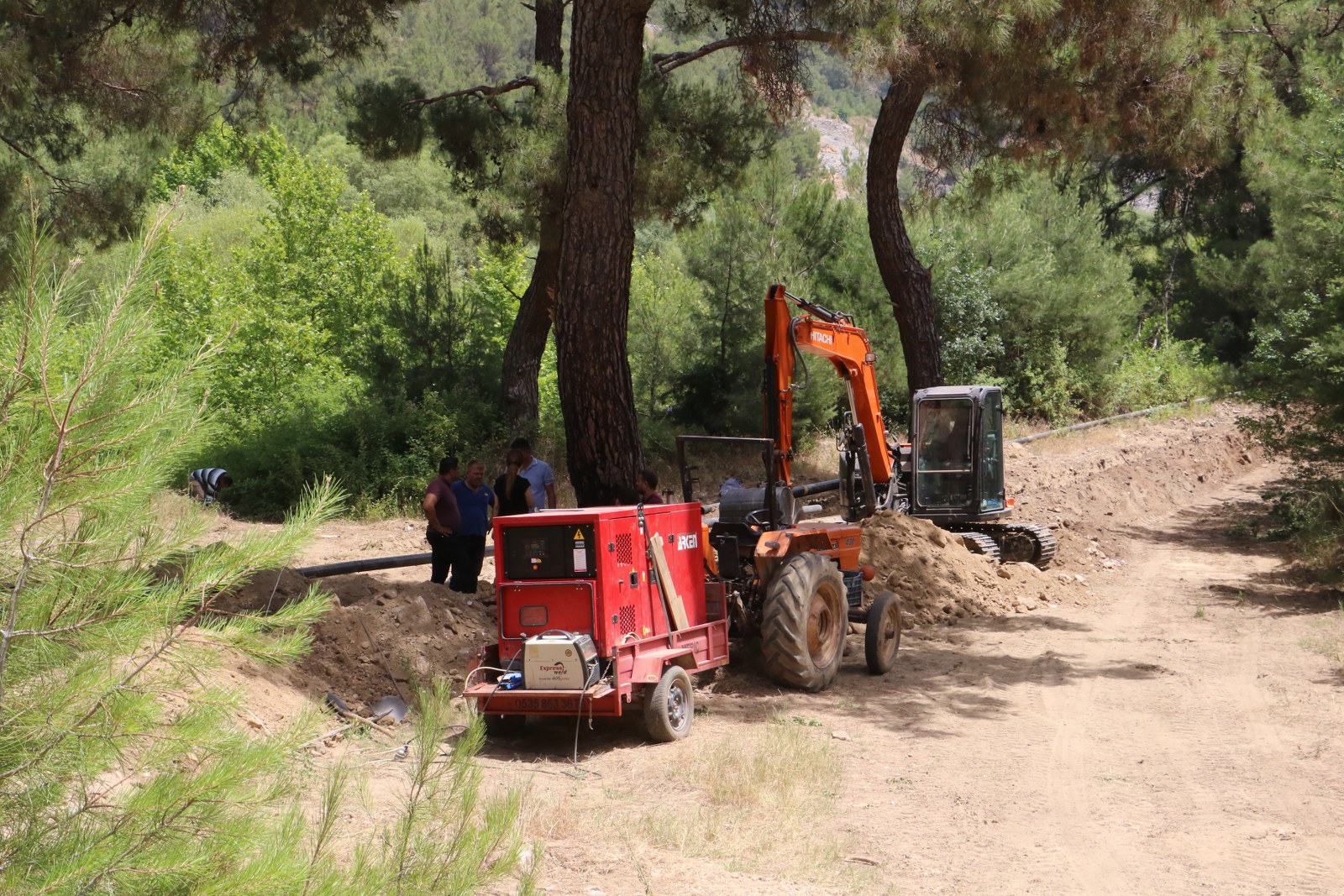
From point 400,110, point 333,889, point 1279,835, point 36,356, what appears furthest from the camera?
point 400,110

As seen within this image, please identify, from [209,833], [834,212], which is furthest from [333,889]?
[834,212]

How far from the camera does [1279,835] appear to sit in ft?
23.6

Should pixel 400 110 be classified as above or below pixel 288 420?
above

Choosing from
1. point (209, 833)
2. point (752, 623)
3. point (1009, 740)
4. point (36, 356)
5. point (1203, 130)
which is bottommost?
point (1009, 740)

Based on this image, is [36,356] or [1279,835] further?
[1279,835]

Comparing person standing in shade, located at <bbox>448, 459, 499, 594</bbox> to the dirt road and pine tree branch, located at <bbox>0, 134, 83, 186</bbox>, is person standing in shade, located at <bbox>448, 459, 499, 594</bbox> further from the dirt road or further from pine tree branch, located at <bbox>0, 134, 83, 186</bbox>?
pine tree branch, located at <bbox>0, 134, 83, 186</bbox>

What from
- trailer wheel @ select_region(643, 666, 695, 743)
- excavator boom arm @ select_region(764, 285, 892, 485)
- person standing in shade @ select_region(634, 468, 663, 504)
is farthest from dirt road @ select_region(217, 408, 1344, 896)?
excavator boom arm @ select_region(764, 285, 892, 485)

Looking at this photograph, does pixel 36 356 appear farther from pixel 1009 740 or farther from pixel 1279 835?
pixel 1009 740

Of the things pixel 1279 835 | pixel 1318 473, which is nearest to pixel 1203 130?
pixel 1318 473

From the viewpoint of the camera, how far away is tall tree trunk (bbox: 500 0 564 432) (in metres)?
18.7

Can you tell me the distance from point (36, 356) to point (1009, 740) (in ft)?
26.4

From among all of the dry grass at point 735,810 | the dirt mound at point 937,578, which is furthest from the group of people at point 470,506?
the dirt mound at point 937,578

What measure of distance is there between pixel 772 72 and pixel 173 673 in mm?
15136

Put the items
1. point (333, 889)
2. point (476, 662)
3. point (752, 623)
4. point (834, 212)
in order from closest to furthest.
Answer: point (333, 889) → point (476, 662) → point (752, 623) → point (834, 212)
